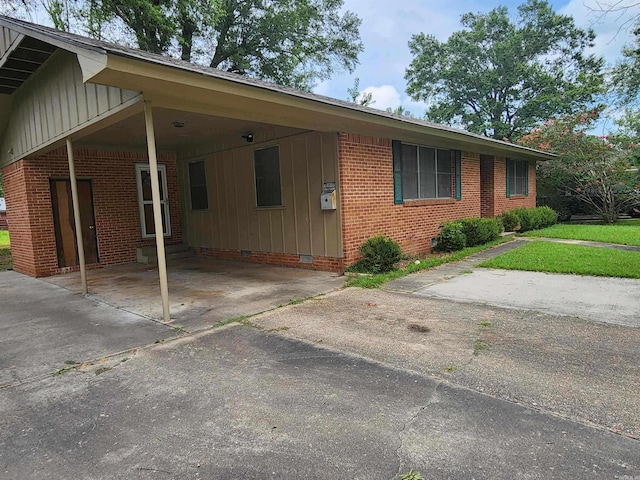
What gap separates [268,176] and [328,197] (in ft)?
6.44

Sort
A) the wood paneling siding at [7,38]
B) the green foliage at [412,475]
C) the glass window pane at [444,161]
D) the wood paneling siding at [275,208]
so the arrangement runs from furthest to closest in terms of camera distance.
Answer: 1. the glass window pane at [444,161]
2. the wood paneling siding at [275,208]
3. the wood paneling siding at [7,38]
4. the green foliage at [412,475]

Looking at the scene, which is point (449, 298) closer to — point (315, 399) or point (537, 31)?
point (315, 399)

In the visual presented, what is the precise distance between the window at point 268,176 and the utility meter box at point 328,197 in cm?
136

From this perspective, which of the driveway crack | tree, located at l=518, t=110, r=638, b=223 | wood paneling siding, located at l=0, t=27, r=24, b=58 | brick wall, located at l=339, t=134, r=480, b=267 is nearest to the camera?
the driveway crack

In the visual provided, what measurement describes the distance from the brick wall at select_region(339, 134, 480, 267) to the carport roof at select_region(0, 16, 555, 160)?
0.40 metres

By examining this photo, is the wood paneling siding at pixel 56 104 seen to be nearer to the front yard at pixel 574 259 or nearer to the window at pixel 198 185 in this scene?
the window at pixel 198 185

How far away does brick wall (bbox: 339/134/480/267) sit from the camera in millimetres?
7578

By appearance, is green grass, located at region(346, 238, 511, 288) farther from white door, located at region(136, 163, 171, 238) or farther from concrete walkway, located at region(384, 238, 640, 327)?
white door, located at region(136, 163, 171, 238)

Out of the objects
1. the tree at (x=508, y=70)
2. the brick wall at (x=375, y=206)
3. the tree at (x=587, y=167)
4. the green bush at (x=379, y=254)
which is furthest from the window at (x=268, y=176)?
the tree at (x=508, y=70)

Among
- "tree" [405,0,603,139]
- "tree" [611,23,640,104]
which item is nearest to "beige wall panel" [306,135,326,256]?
"tree" [611,23,640,104]

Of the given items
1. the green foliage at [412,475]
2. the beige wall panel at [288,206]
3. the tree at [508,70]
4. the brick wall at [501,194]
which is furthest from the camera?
the tree at [508,70]

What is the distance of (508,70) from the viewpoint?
27.6m

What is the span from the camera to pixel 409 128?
8047 millimetres

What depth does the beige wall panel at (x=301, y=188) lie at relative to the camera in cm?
802
